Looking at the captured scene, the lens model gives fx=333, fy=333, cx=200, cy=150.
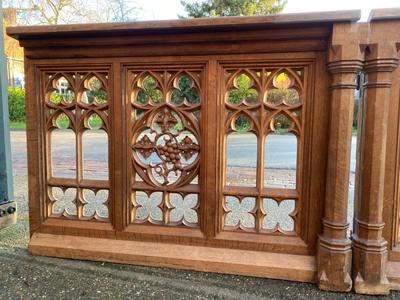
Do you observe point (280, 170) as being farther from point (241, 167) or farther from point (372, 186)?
point (372, 186)

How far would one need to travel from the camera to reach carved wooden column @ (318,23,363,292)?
1.51 m

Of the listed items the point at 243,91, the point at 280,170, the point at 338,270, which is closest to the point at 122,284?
the point at 338,270

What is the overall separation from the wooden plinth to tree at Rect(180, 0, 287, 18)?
2071 centimetres

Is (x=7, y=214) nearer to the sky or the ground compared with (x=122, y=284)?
nearer to the sky

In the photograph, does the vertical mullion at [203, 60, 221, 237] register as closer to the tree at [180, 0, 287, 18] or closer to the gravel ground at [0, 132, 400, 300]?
the gravel ground at [0, 132, 400, 300]

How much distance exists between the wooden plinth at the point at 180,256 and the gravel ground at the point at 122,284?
0.04m

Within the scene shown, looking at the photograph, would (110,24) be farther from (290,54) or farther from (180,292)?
(180,292)

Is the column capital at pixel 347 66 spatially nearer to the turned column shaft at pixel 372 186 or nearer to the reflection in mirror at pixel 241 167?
the turned column shaft at pixel 372 186

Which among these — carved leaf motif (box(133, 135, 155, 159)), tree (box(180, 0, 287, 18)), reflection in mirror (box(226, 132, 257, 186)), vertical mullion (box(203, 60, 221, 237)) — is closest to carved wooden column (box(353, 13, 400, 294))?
vertical mullion (box(203, 60, 221, 237))

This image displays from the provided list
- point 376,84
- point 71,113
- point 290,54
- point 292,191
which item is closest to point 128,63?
point 71,113

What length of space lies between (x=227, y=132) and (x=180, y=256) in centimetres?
73

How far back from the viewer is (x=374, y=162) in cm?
157

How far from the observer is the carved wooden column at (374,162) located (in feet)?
4.91

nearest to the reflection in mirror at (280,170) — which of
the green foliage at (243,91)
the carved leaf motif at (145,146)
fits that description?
the green foliage at (243,91)
